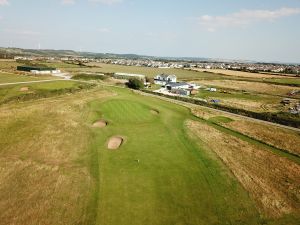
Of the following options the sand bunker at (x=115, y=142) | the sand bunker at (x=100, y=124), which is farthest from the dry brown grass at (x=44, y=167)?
the sand bunker at (x=115, y=142)

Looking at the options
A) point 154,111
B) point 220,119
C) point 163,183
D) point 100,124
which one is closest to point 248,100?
point 220,119

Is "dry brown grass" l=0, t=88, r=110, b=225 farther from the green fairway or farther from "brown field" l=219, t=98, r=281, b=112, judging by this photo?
"brown field" l=219, t=98, r=281, b=112

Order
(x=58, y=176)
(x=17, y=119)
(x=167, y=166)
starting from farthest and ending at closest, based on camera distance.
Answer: (x=17, y=119)
(x=167, y=166)
(x=58, y=176)

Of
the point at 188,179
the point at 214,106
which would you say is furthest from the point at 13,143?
the point at 214,106

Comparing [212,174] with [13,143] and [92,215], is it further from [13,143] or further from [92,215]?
[13,143]

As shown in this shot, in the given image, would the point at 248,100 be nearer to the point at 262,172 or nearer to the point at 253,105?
the point at 253,105

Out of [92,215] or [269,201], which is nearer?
[92,215]

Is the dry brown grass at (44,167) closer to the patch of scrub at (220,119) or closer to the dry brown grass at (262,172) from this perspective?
the dry brown grass at (262,172)
